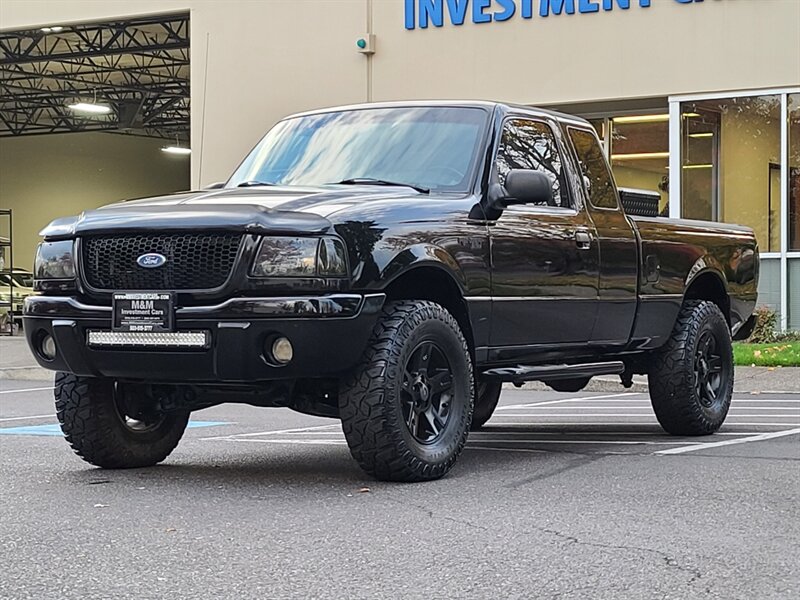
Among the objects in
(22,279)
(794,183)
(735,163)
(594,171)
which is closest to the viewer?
(594,171)

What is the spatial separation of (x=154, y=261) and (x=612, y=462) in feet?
9.19

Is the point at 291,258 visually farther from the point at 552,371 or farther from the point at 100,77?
the point at 100,77

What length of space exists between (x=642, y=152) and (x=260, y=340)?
15.3 meters

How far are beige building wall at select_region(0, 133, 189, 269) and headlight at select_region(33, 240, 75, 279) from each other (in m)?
42.9

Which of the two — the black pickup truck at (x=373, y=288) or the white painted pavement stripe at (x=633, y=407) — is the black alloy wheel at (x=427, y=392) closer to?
the black pickup truck at (x=373, y=288)

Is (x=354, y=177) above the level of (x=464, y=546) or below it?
above

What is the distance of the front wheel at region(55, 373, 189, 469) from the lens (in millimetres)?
7309

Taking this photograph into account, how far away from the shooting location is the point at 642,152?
20922 mm

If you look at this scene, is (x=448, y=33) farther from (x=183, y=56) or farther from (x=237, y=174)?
(x=183, y=56)

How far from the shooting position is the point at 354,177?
7.73m

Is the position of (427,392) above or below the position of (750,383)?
above

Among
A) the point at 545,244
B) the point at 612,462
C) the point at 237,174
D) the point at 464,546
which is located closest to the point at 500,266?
the point at 545,244

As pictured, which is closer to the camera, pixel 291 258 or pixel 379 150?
pixel 291 258

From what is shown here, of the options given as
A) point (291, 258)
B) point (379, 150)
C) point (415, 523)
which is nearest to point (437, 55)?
point (379, 150)
